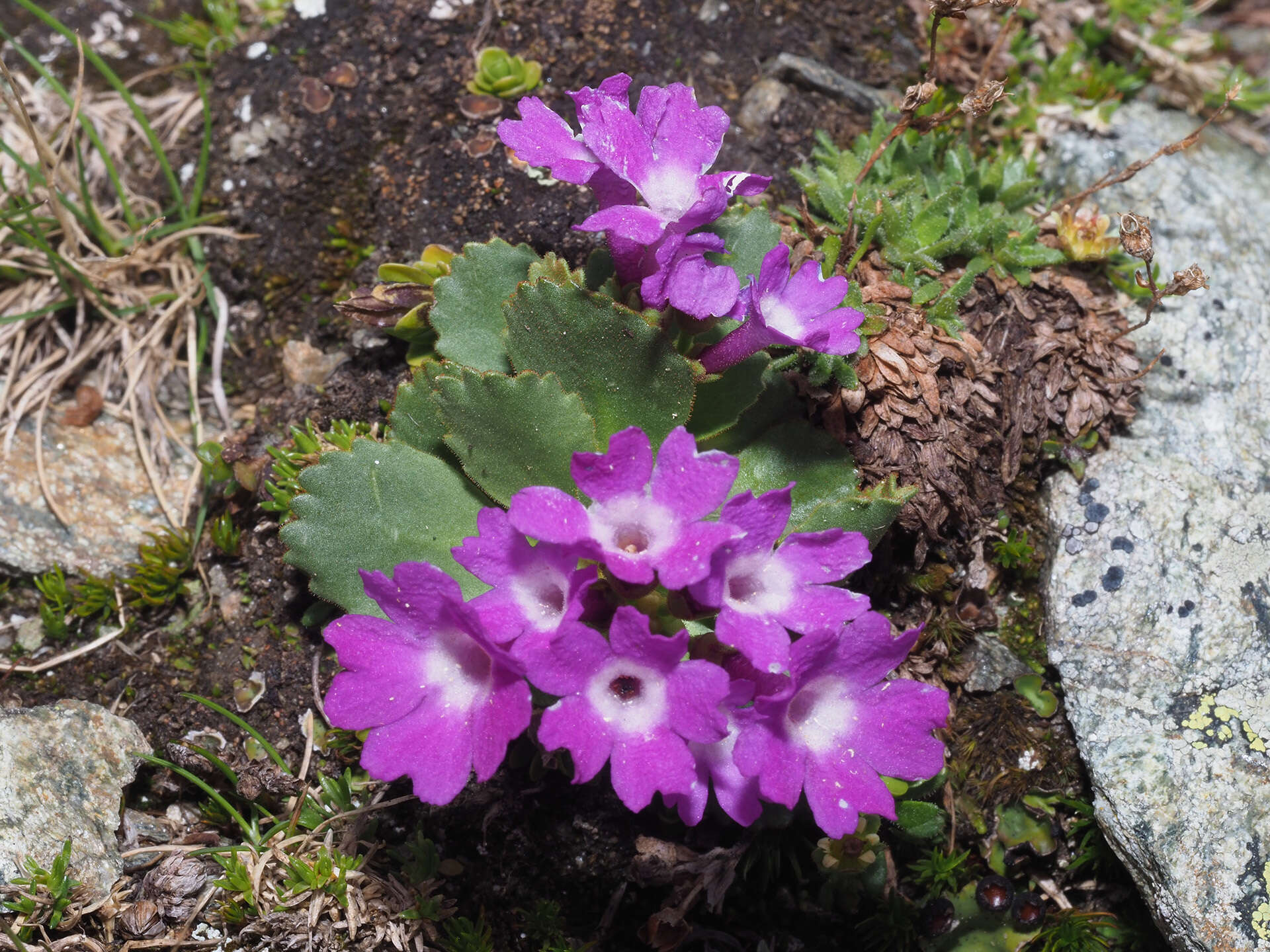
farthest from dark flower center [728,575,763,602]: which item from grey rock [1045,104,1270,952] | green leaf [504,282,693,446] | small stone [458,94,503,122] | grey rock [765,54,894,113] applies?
grey rock [765,54,894,113]

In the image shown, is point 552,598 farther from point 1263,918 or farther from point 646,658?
point 1263,918

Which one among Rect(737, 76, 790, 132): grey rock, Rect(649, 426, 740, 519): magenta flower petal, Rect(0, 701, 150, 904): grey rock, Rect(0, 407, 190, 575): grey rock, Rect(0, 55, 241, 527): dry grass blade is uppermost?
Rect(737, 76, 790, 132): grey rock

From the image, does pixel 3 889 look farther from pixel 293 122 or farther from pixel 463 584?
pixel 293 122

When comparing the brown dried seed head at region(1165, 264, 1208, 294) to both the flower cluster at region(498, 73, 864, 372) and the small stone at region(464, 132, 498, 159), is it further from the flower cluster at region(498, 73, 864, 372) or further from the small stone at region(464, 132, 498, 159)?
the small stone at region(464, 132, 498, 159)

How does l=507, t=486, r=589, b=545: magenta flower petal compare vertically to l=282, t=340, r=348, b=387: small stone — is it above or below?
above

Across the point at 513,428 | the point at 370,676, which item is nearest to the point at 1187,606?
the point at 513,428

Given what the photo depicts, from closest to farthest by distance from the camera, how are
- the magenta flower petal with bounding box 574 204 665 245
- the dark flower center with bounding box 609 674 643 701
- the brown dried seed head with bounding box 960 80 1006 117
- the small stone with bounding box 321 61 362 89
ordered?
the dark flower center with bounding box 609 674 643 701 → the magenta flower petal with bounding box 574 204 665 245 → the brown dried seed head with bounding box 960 80 1006 117 → the small stone with bounding box 321 61 362 89

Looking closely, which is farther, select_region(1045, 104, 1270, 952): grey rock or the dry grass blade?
the dry grass blade
